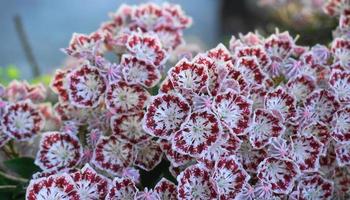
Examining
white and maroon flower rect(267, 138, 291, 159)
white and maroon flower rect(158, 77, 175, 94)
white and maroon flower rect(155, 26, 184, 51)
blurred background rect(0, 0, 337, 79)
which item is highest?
blurred background rect(0, 0, 337, 79)

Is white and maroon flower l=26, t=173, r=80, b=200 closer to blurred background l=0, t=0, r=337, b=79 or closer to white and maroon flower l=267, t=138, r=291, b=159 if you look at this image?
white and maroon flower l=267, t=138, r=291, b=159

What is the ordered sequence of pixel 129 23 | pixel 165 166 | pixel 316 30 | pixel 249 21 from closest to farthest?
1. pixel 165 166
2. pixel 129 23
3. pixel 316 30
4. pixel 249 21

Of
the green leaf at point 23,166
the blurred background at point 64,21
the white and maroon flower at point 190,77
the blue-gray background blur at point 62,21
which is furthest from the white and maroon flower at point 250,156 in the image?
the blue-gray background blur at point 62,21

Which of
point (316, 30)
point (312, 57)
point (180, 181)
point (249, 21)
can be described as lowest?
point (180, 181)

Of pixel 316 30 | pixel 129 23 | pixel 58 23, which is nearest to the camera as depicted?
pixel 129 23

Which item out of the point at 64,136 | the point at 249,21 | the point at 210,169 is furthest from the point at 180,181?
the point at 249,21

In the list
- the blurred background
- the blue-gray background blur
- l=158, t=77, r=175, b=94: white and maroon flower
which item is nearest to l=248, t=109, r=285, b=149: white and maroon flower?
l=158, t=77, r=175, b=94: white and maroon flower

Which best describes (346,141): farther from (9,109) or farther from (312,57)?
(9,109)

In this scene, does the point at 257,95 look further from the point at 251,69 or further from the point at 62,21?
the point at 62,21
